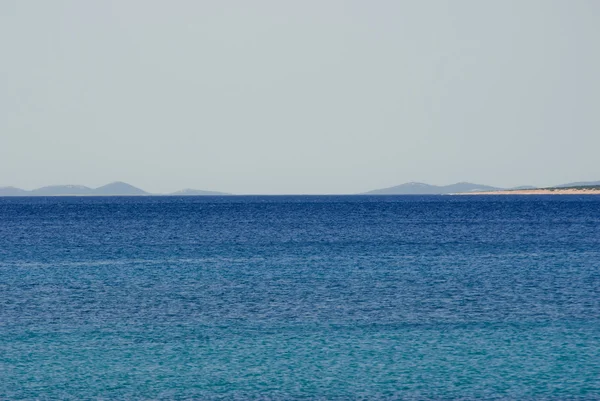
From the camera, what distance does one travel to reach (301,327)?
3172 centimetres

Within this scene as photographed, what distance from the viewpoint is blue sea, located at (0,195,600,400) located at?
23703 mm

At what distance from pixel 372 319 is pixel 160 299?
1139 centimetres

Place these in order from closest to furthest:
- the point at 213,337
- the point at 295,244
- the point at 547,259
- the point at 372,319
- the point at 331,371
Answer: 1. the point at 331,371
2. the point at 213,337
3. the point at 372,319
4. the point at 547,259
5. the point at 295,244

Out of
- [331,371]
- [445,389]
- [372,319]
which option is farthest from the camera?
[372,319]

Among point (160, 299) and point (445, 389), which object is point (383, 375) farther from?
point (160, 299)

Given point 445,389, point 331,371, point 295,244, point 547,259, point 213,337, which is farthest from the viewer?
point 295,244

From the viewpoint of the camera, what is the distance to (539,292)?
41.8 metres

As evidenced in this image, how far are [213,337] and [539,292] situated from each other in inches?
773

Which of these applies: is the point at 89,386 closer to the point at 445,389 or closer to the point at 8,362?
the point at 8,362

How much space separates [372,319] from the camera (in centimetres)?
3375

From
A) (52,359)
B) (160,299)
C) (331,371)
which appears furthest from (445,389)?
(160,299)

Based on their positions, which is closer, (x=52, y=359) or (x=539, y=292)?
(x=52, y=359)

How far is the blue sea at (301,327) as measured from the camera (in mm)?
23703

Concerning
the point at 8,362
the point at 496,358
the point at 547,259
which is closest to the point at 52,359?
the point at 8,362
